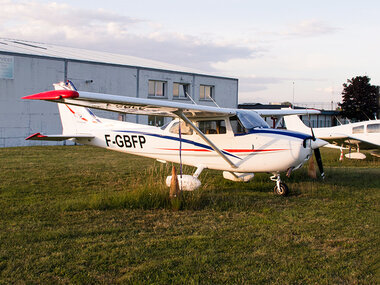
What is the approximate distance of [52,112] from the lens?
2194cm

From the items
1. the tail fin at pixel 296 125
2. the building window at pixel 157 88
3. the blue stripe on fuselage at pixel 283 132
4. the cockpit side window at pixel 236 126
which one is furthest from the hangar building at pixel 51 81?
the blue stripe on fuselage at pixel 283 132

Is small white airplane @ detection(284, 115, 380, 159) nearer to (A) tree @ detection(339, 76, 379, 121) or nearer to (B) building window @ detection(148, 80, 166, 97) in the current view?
(B) building window @ detection(148, 80, 166, 97)

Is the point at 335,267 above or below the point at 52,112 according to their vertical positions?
below

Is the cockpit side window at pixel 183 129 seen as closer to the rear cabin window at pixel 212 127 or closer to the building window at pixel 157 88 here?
the rear cabin window at pixel 212 127

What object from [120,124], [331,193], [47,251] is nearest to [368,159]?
[331,193]

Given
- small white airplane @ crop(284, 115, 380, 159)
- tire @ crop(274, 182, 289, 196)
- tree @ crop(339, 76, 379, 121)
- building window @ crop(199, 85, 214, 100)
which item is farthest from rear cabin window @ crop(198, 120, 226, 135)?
tree @ crop(339, 76, 379, 121)

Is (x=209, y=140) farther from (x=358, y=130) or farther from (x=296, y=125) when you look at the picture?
(x=358, y=130)

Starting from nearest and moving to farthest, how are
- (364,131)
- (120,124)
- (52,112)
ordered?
(120,124), (364,131), (52,112)

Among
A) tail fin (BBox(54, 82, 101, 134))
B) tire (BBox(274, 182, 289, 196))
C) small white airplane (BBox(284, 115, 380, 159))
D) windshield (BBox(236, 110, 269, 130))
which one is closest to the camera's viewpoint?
tire (BBox(274, 182, 289, 196))

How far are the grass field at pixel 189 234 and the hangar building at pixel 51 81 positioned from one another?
10.1 meters

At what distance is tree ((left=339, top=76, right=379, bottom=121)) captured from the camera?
4119 cm

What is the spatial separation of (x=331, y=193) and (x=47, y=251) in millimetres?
6223

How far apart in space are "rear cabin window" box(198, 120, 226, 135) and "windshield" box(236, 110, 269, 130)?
44 cm

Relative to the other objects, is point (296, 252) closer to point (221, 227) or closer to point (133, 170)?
point (221, 227)
